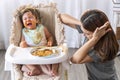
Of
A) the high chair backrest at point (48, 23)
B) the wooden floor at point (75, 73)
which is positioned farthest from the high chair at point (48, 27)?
the wooden floor at point (75, 73)

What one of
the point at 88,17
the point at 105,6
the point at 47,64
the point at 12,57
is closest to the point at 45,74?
the point at 47,64

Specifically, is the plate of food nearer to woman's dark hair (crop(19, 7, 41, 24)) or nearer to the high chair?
the high chair

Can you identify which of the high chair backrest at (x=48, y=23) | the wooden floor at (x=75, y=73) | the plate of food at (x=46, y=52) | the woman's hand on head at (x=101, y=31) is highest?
the woman's hand on head at (x=101, y=31)

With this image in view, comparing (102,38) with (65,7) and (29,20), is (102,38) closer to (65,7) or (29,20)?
(29,20)

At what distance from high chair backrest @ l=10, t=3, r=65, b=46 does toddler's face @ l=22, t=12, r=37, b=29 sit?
52 mm

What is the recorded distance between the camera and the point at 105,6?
3.03m

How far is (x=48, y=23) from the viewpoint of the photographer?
210cm

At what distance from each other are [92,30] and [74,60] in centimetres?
22

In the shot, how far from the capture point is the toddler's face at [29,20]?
2004 mm

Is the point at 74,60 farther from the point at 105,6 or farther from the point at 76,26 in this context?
the point at 105,6

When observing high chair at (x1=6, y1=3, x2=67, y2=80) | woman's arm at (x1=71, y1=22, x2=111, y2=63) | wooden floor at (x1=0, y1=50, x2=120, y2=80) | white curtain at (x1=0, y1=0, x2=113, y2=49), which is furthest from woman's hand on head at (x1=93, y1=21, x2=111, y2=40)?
white curtain at (x1=0, y1=0, x2=113, y2=49)

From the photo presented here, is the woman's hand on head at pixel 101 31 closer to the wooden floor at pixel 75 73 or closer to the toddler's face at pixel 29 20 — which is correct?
the toddler's face at pixel 29 20

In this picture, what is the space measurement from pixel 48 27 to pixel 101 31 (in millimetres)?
789

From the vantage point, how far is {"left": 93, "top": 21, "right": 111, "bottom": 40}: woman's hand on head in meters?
1.39
